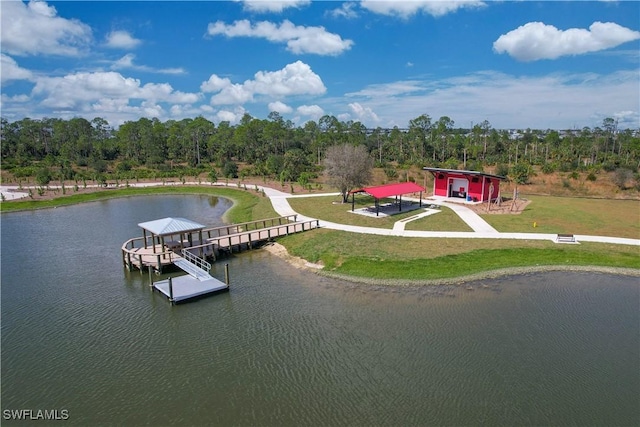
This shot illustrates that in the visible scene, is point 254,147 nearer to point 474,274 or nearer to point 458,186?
point 458,186

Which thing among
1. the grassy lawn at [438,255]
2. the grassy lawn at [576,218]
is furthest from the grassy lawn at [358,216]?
the grassy lawn at [438,255]

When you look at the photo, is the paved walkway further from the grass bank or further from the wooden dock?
the grass bank

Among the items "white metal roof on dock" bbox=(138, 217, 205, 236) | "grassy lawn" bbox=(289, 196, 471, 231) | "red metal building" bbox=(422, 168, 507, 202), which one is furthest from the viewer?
"red metal building" bbox=(422, 168, 507, 202)

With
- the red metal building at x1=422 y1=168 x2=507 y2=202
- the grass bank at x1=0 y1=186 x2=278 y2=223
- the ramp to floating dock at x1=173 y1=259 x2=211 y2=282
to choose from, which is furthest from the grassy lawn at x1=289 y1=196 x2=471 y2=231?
the ramp to floating dock at x1=173 y1=259 x2=211 y2=282

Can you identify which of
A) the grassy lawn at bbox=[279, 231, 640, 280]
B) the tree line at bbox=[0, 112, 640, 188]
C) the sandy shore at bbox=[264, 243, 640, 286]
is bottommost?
the sandy shore at bbox=[264, 243, 640, 286]

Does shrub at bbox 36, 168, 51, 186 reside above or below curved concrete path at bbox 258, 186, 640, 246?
above

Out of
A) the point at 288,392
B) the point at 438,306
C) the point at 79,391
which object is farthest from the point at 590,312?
the point at 79,391

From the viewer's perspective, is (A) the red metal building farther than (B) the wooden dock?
Yes
